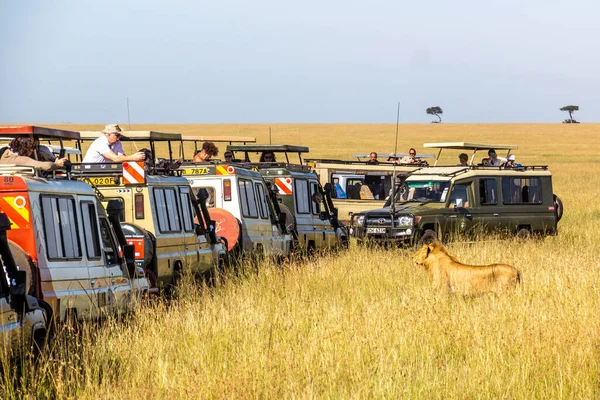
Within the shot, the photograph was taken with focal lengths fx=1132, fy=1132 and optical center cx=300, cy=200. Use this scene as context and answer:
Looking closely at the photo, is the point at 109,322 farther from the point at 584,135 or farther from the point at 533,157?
the point at 584,135

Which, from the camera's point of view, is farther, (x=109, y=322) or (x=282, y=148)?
(x=282, y=148)

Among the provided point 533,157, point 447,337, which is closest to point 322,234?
point 447,337

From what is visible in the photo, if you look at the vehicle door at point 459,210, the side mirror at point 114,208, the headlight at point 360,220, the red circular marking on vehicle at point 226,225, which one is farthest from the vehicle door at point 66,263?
the vehicle door at point 459,210

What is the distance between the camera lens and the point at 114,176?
507 inches

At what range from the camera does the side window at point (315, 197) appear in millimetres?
20859

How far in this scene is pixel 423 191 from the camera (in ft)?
71.9

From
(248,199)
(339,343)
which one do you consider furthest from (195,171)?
(339,343)

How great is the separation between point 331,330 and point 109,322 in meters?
1.87

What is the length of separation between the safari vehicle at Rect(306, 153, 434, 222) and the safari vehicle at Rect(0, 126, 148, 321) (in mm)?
15405

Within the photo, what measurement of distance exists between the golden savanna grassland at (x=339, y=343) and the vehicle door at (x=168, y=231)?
411 millimetres

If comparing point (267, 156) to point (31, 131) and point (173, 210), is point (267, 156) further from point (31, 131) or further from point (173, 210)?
point (31, 131)

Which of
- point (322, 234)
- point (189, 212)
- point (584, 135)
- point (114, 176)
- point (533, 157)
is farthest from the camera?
point (584, 135)

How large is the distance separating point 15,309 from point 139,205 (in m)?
5.49

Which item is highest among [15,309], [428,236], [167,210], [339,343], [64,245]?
[64,245]
